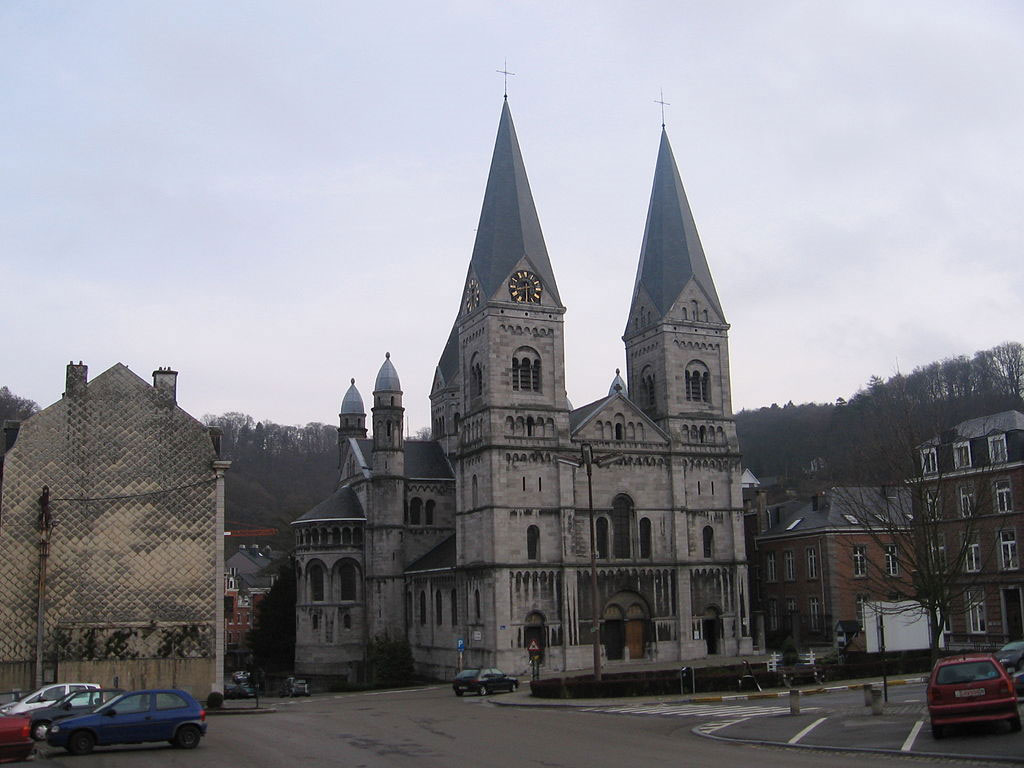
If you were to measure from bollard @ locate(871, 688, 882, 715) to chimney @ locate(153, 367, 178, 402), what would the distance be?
2999 cm

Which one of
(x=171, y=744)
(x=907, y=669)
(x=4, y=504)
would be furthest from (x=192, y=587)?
(x=907, y=669)

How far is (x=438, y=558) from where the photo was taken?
7219 centimetres

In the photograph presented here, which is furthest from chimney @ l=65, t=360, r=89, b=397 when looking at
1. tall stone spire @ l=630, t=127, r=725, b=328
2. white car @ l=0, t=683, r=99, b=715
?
tall stone spire @ l=630, t=127, r=725, b=328

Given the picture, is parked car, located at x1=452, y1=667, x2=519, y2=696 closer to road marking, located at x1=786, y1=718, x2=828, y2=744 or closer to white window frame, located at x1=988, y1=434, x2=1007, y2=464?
road marking, located at x1=786, y1=718, x2=828, y2=744

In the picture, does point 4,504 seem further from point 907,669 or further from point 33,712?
point 907,669

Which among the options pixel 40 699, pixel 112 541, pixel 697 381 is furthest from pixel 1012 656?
pixel 697 381

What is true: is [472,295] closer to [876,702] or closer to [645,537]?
[645,537]

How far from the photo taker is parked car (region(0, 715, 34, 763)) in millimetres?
21344

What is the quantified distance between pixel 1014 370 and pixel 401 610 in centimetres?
8577

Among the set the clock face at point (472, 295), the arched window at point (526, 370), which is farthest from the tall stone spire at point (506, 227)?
the arched window at point (526, 370)

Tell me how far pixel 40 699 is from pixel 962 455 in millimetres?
44221

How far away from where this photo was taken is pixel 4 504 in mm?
41344

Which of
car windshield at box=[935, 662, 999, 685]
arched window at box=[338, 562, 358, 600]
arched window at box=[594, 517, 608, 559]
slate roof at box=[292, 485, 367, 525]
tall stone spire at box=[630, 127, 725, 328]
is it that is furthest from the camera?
slate roof at box=[292, 485, 367, 525]

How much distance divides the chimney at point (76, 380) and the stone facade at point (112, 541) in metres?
0.04
